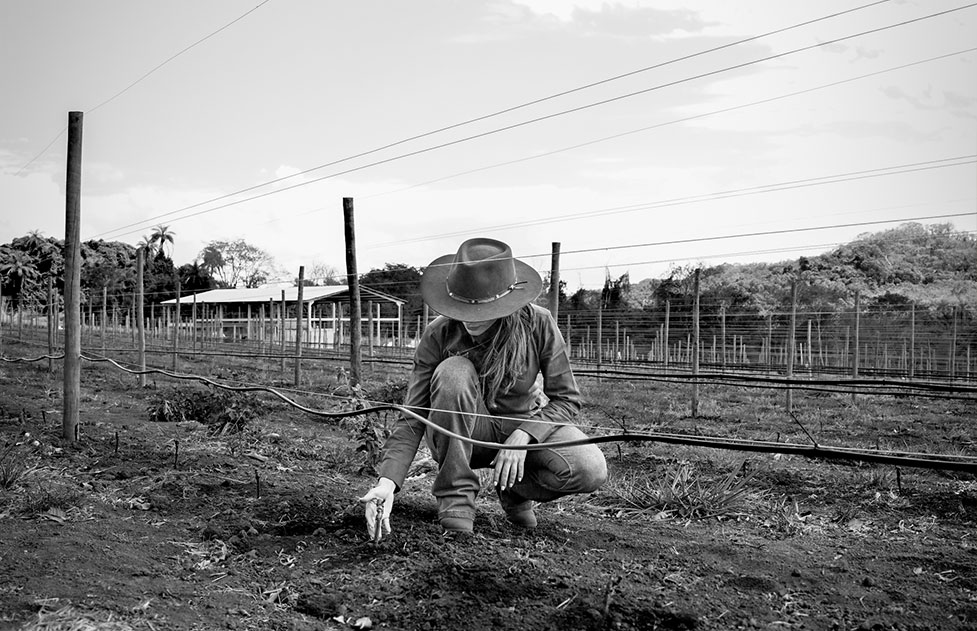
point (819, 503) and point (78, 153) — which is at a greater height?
point (78, 153)

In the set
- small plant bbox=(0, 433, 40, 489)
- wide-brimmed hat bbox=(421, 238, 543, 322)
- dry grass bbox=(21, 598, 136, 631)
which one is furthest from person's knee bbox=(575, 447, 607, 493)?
small plant bbox=(0, 433, 40, 489)

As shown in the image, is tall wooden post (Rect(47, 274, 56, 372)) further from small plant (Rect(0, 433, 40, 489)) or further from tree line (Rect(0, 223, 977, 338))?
small plant (Rect(0, 433, 40, 489))

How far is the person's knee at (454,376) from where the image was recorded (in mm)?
2879

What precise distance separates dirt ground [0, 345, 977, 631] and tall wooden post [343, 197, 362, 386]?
3.08m

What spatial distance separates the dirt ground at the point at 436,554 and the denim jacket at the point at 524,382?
0.40 m

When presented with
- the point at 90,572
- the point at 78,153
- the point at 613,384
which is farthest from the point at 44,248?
the point at 90,572

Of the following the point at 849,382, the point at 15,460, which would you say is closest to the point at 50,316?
the point at 15,460

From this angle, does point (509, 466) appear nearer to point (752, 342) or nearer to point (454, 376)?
point (454, 376)

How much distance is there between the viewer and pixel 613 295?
3294 centimetres

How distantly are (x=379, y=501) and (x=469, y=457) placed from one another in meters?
0.46

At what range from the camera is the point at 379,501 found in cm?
263

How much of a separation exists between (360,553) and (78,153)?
508 centimetres

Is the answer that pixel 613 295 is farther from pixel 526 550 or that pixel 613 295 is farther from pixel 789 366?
pixel 526 550

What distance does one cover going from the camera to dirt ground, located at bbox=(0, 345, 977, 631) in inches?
85.4
